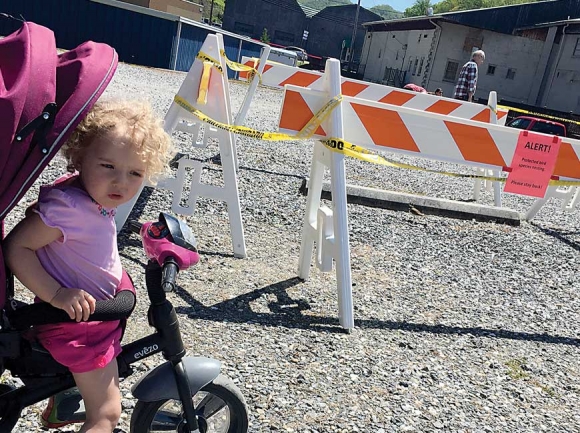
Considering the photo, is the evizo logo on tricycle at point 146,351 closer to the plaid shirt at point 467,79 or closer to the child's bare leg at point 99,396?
the child's bare leg at point 99,396

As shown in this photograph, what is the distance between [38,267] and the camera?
192cm

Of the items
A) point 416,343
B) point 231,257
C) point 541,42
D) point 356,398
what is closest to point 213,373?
point 356,398

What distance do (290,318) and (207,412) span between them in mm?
1620

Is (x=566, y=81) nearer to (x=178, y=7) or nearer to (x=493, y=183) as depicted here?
(x=178, y=7)

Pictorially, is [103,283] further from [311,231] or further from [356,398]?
[311,231]

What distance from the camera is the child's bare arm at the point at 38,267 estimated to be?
74.2 inches

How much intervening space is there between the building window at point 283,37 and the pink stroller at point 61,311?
91.4 metres

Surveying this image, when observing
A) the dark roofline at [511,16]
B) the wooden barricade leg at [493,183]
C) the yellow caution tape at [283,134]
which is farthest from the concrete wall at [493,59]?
the yellow caution tape at [283,134]

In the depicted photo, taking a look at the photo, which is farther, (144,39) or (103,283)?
(144,39)

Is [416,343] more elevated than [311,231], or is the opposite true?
[311,231]

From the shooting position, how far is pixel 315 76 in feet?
25.9

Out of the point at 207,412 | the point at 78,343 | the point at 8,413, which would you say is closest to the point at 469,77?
the point at 207,412

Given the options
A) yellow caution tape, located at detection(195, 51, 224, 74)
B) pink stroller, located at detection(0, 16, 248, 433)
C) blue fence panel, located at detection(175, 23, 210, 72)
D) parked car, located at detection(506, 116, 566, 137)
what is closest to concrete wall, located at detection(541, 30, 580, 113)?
parked car, located at detection(506, 116, 566, 137)

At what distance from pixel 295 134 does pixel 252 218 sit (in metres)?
1.98
